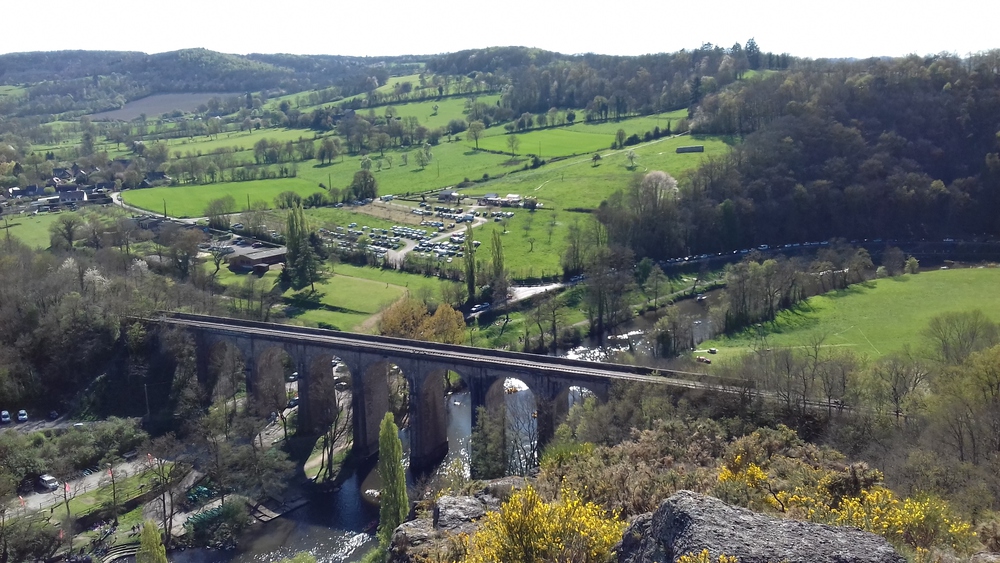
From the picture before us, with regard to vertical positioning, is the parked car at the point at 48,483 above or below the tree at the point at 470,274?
below

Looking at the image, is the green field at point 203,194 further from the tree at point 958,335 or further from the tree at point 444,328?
the tree at point 958,335

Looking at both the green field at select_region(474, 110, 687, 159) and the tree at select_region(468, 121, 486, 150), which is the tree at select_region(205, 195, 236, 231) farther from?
the tree at select_region(468, 121, 486, 150)

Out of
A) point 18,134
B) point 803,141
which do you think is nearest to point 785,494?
point 803,141

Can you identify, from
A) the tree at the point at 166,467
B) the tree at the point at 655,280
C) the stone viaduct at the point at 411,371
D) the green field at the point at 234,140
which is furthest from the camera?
the green field at the point at 234,140

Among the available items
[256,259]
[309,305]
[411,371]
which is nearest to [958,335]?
[411,371]

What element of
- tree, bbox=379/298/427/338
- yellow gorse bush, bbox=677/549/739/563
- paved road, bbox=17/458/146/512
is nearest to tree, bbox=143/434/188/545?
paved road, bbox=17/458/146/512

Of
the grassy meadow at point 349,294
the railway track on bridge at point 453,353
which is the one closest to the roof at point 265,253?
the grassy meadow at point 349,294

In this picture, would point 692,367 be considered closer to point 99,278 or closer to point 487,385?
point 487,385
